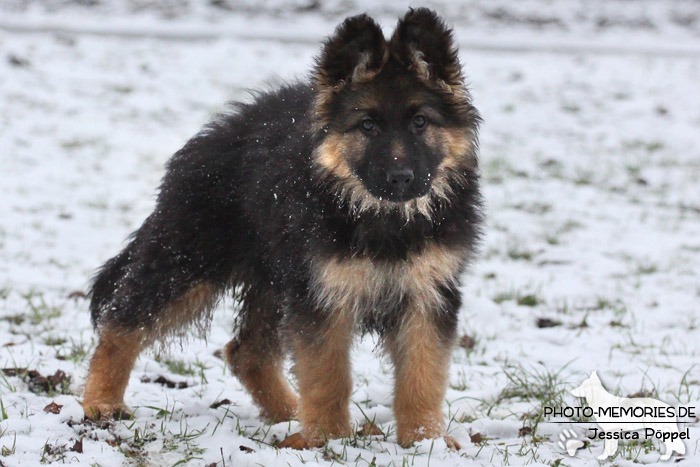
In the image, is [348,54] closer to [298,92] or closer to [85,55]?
[298,92]

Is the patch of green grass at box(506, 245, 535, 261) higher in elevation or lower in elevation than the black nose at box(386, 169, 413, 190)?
lower

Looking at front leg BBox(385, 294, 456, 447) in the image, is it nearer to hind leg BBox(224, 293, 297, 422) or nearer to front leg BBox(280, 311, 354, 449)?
front leg BBox(280, 311, 354, 449)

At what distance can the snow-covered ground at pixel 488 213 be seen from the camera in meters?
4.43

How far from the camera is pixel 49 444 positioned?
3.97 metres

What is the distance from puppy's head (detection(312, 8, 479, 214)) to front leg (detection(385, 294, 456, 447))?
643 millimetres

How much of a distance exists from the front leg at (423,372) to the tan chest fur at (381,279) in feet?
0.35

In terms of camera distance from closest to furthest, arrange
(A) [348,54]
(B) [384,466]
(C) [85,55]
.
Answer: (B) [384,466] → (A) [348,54] → (C) [85,55]

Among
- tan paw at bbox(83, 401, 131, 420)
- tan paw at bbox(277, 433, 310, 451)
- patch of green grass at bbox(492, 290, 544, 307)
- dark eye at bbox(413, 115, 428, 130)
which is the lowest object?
tan paw at bbox(83, 401, 131, 420)

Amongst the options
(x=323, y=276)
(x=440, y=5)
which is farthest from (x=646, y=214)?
(x=440, y=5)

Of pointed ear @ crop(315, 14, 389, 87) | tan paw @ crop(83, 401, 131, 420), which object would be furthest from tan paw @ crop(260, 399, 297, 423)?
pointed ear @ crop(315, 14, 389, 87)

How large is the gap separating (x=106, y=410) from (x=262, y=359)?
1059 mm

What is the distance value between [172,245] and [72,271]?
2904mm

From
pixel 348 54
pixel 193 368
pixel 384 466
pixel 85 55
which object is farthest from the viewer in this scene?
pixel 85 55

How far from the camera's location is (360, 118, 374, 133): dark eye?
4.27 m
